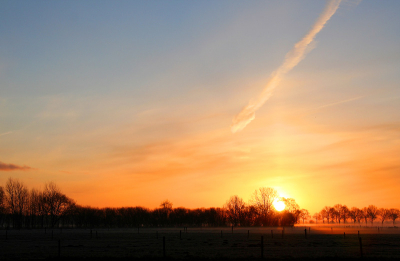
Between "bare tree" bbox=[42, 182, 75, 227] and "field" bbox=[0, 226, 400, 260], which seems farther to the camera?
"bare tree" bbox=[42, 182, 75, 227]

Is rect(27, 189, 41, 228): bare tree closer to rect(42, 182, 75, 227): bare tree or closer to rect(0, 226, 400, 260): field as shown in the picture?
rect(42, 182, 75, 227): bare tree

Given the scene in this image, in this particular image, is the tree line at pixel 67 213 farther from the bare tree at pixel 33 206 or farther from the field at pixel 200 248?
the field at pixel 200 248

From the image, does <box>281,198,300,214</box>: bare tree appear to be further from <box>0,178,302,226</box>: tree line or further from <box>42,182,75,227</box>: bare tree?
<box>42,182,75,227</box>: bare tree

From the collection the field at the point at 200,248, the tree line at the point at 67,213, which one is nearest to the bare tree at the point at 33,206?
the tree line at the point at 67,213

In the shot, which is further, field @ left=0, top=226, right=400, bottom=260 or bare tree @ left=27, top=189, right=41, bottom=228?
bare tree @ left=27, top=189, right=41, bottom=228

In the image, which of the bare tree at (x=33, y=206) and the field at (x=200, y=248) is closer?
the field at (x=200, y=248)

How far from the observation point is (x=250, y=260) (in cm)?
2342

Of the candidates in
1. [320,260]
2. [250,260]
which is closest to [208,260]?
[250,260]

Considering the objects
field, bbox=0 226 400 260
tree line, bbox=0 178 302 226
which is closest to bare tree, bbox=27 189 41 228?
tree line, bbox=0 178 302 226

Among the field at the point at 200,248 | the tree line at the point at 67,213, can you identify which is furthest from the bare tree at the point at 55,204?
the field at the point at 200,248

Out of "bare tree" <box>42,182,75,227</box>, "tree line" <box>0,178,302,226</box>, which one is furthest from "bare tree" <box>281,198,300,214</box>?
"bare tree" <box>42,182,75,227</box>

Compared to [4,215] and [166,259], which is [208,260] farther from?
[4,215]

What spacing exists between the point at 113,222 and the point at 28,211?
48445 mm

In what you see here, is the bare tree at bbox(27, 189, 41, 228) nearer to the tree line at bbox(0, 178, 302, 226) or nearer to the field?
the tree line at bbox(0, 178, 302, 226)
